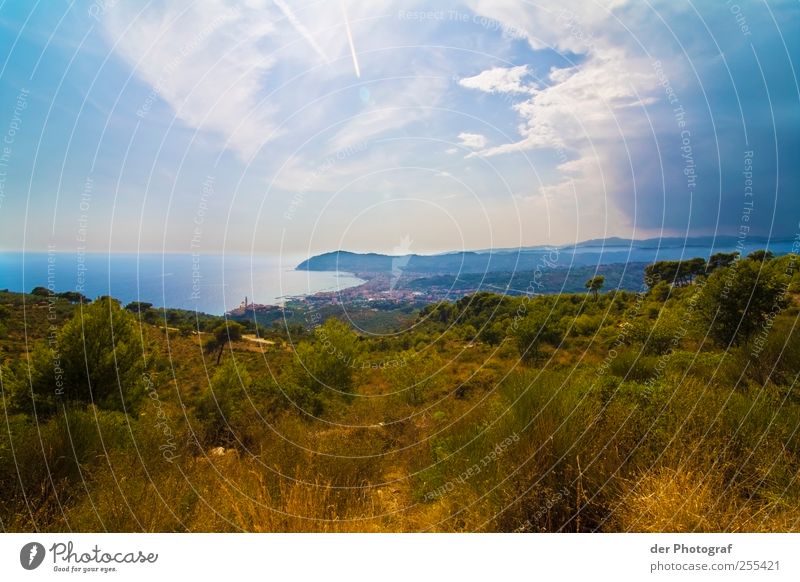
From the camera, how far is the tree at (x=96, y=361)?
18.1 m

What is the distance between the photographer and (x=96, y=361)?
18297 millimetres

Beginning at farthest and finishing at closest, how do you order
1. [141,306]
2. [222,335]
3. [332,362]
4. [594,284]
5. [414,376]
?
[222,335] → [594,284] → [332,362] → [414,376] → [141,306]

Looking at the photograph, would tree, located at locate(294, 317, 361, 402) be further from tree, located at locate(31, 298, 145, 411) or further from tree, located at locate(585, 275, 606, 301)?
tree, located at locate(585, 275, 606, 301)

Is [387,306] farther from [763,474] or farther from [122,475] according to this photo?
[763,474]

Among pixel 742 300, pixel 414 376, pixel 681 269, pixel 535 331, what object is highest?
pixel 681 269

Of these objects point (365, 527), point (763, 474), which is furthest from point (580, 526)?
point (365, 527)

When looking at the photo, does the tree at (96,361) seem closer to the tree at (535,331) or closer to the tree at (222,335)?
the tree at (535,331)

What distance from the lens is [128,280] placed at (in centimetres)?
662

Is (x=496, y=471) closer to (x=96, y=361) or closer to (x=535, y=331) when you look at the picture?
(x=96, y=361)

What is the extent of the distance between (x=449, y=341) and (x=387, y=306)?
3383cm

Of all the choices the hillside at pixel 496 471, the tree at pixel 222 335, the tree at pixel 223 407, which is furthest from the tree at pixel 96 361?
the tree at pixel 222 335

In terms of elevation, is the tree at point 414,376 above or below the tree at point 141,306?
below

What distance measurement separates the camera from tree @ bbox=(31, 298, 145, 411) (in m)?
18.1

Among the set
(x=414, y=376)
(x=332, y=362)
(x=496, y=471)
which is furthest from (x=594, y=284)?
(x=496, y=471)
